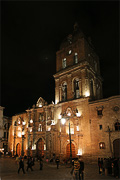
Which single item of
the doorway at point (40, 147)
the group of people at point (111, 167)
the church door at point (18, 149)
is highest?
the group of people at point (111, 167)

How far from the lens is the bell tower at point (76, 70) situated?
1451 inches

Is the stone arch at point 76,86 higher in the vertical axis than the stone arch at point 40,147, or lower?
higher

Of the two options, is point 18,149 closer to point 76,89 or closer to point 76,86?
point 76,89

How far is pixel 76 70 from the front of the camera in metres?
38.3

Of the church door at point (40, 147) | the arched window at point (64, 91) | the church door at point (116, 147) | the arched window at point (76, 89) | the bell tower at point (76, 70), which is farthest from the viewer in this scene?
the arched window at point (64, 91)

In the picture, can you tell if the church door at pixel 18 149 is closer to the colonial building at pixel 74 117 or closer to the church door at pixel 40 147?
the colonial building at pixel 74 117

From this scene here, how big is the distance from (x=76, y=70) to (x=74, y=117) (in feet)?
37.0

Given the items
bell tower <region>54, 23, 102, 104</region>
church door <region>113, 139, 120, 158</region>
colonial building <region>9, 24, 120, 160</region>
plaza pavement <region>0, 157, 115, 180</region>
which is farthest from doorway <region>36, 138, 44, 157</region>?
church door <region>113, 139, 120, 158</region>

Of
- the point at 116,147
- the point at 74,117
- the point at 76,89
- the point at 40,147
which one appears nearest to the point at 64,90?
the point at 76,89

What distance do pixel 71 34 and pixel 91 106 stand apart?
2122 centimetres

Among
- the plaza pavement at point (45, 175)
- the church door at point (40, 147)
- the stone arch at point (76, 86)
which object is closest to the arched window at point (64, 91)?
the stone arch at point (76, 86)

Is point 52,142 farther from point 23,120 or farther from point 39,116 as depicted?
point 23,120

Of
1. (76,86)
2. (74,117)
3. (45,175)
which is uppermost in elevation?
(76,86)

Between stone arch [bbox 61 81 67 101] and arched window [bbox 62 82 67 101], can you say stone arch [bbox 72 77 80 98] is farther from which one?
arched window [bbox 62 82 67 101]
